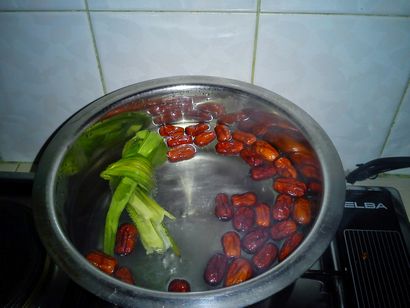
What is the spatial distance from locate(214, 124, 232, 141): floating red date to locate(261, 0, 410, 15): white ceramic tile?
0.30 metres

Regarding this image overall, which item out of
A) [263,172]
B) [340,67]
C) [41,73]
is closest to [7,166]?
[41,73]

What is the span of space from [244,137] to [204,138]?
10cm

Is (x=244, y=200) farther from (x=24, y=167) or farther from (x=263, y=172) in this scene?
(x=24, y=167)

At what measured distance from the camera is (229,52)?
79 centimetres

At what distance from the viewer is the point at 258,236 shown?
2.39ft

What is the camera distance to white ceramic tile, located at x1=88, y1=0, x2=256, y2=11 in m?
0.71

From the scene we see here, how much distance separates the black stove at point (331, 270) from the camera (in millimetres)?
604

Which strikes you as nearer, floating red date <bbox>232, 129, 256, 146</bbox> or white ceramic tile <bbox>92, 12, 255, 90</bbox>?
white ceramic tile <bbox>92, 12, 255, 90</bbox>

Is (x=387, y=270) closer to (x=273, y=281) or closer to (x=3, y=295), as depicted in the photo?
(x=273, y=281)

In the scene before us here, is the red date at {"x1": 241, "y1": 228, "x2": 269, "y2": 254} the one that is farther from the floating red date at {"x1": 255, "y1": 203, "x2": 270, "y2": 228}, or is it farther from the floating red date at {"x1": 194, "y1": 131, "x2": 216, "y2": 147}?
the floating red date at {"x1": 194, "y1": 131, "x2": 216, "y2": 147}

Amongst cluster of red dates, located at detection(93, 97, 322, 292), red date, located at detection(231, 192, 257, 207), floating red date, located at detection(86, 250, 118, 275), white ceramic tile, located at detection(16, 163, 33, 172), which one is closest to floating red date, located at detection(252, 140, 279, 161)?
cluster of red dates, located at detection(93, 97, 322, 292)

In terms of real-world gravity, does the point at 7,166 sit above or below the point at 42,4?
below

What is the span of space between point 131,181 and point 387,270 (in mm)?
540

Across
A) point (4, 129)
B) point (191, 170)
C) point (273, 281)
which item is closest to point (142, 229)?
Result: point (191, 170)
